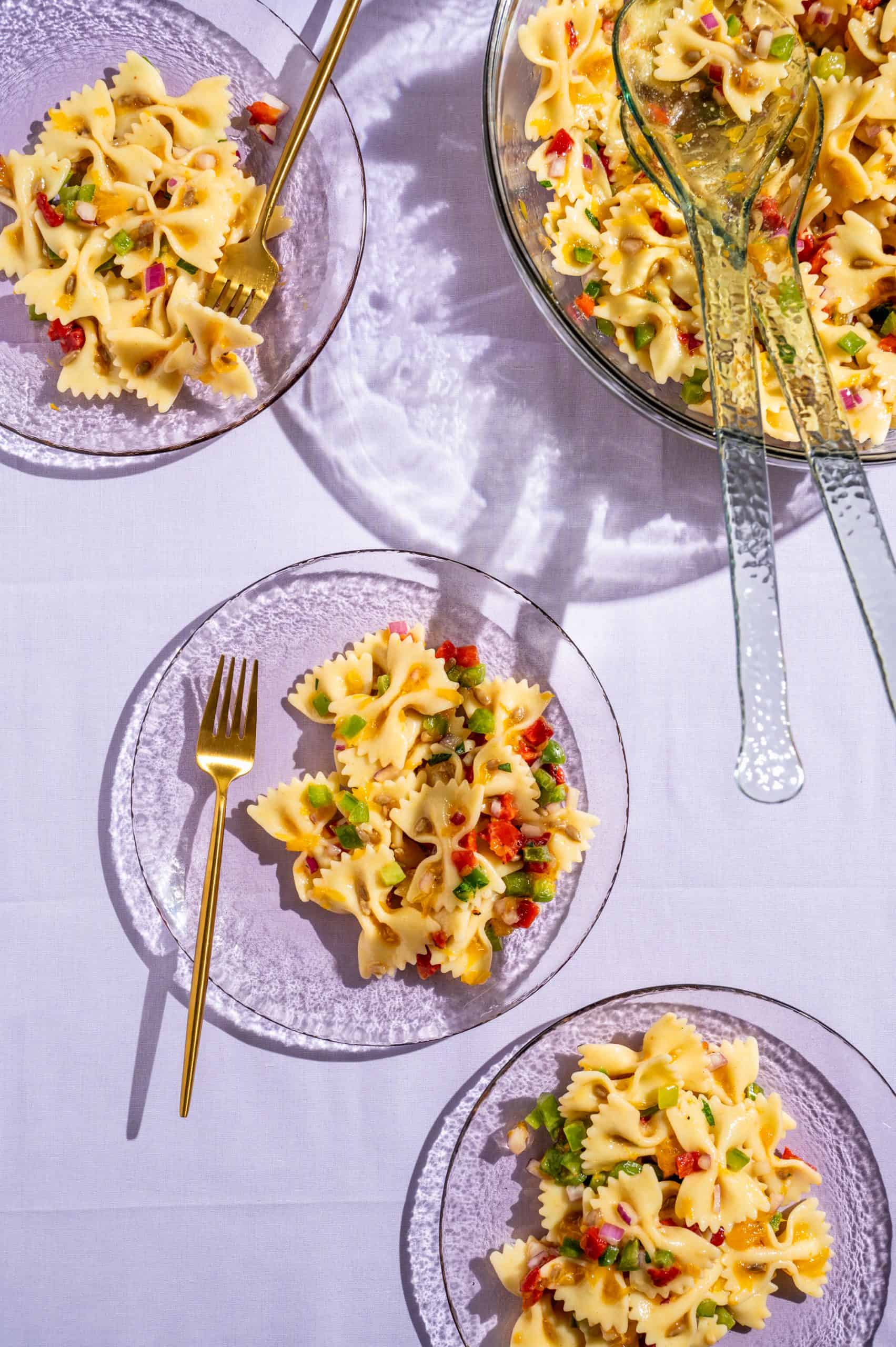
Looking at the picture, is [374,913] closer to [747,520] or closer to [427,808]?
[427,808]

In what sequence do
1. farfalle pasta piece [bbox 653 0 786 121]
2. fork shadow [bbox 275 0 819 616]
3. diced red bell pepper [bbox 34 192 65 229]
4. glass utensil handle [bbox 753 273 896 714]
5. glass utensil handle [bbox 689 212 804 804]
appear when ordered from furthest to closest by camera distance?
fork shadow [bbox 275 0 819 616] → diced red bell pepper [bbox 34 192 65 229] → farfalle pasta piece [bbox 653 0 786 121] → glass utensil handle [bbox 753 273 896 714] → glass utensil handle [bbox 689 212 804 804]

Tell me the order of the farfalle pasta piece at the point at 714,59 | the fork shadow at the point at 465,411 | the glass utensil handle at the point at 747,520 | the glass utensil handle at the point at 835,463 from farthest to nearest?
the fork shadow at the point at 465,411 < the farfalle pasta piece at the point at 714,59 < the glass utensil handle at the point at 835,463 < the glass utensil handle at the point at 747,520

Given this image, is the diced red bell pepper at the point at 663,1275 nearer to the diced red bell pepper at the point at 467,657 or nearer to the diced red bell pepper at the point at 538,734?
the diced red bell pepper at the point at 538,734

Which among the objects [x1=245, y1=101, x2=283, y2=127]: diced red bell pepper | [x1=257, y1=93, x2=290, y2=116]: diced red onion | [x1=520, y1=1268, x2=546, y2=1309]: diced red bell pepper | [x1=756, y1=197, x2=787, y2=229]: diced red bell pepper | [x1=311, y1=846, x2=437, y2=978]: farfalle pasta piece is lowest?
[x1=520, y1=1268, x2=546, y2=1309]: diced red bell pepper

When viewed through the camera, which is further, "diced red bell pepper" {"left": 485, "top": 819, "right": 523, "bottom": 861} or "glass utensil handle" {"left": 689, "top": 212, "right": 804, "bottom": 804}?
"diced red bell pepper" {"left": 485, "top": 819, "right": 523, "bottom": 861}

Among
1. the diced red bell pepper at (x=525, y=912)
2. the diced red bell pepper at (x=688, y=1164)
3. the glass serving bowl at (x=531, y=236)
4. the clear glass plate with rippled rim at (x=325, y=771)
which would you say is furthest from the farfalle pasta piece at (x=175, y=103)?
the diced red bell pepper at (x=688, y=1164)

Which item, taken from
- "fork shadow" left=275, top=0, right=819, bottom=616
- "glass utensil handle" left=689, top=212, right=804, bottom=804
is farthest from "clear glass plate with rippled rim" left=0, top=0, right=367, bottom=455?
"glass utensil handle" left=689, top=212, right=804, bottom=804

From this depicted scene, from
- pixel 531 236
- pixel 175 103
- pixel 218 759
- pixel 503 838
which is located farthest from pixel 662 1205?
pixel 175 103

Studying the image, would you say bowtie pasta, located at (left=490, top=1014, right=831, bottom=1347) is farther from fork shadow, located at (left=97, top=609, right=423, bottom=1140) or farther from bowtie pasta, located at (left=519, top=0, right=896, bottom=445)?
bowtie pasta, located at (left=519, top=0, right=896, bottom=445)

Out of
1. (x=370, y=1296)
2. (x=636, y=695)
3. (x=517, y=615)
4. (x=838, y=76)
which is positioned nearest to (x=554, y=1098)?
(x=370, y=1296)
